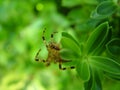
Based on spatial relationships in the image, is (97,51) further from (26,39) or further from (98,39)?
(26,39)

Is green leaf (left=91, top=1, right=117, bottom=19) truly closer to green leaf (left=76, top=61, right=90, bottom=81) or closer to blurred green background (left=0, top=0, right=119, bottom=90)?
green leaf (left=76, top=61, right=90, bottom=81)

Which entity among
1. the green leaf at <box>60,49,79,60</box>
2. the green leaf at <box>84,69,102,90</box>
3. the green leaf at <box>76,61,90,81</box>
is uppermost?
the green leaf at <box>60,49,79,60</box>

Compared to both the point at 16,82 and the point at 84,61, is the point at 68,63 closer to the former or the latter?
the point at 84,61

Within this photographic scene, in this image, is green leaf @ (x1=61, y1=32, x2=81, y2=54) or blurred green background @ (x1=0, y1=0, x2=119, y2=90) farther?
blurred green background @ (x1=0, y1=0, x2=119, y2=90)

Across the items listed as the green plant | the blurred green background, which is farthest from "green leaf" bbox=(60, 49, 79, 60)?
the blurred green background

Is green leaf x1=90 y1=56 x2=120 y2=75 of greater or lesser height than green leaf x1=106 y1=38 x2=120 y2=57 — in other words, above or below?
below

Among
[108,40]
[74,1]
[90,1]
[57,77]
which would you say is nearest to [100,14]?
[108,40]

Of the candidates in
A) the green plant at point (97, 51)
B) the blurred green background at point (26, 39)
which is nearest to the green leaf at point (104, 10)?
the green plant at point (97, 51)
